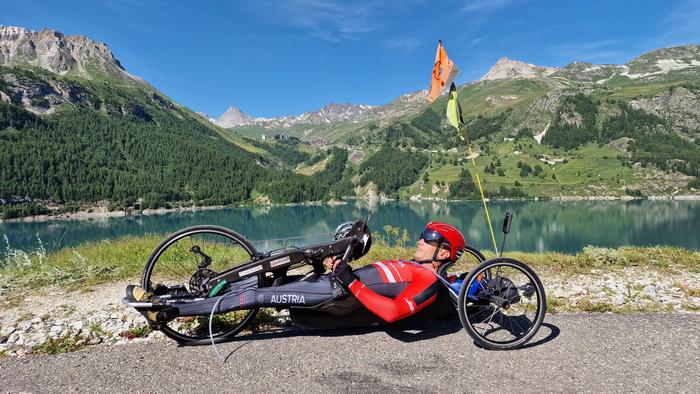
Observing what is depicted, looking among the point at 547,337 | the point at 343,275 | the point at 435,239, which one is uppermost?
the point at 435,239

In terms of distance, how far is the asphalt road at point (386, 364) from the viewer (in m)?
3.99

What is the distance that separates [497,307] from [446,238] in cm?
126

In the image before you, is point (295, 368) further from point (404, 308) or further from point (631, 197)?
point (631, 197)

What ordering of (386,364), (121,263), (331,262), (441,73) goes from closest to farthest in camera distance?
(386,364) → (331,262) → (441,73) → (121,263)

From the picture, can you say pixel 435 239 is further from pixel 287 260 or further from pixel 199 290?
pixel 199 290

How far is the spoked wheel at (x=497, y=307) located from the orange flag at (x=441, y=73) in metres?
3.69

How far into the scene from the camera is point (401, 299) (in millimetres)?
5172

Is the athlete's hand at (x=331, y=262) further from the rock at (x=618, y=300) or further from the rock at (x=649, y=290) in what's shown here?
the rock at (x=649, y=290)

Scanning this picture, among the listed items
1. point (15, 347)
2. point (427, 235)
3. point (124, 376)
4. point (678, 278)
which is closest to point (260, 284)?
point (124, 376)

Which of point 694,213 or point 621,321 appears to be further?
point 694,213

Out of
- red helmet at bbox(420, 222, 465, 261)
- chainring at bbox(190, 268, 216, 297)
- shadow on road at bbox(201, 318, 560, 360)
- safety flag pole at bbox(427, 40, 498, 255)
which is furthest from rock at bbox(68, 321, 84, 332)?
safety flag pole at bbox(427, 40, 498, 255)

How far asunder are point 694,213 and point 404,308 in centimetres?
17317

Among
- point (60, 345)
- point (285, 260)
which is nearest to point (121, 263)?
point (60, 345)

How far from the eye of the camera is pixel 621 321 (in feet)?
18.5
